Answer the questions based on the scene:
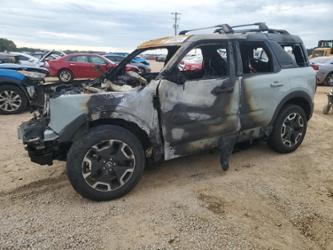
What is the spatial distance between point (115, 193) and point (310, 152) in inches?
130

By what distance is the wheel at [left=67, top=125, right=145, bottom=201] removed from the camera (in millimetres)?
3234

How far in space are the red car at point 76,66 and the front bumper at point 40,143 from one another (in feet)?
37.7

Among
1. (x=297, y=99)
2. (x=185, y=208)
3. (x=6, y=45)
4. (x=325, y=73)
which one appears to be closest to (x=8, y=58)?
(x=297, y=99)

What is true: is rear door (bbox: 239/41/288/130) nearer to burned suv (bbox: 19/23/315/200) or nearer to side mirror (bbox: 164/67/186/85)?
burned suv (bbox: 19/23/315/200)

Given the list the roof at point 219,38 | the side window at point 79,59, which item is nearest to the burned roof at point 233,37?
the roof at point 219,38

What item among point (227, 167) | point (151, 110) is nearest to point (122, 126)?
point (151, 110)

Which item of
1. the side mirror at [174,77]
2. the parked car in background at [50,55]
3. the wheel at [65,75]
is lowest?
the wheel at [65,75]

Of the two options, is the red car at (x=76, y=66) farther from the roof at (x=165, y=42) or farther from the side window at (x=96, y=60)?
the roof at (x=165, y=42)

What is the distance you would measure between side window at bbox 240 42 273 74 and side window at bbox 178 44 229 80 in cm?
32

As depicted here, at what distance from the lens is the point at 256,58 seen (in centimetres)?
460

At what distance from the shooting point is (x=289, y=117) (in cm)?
478

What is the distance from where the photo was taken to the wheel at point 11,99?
24.7ft

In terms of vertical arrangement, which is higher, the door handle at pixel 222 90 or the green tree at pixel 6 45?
the green tree at pixel 6 45

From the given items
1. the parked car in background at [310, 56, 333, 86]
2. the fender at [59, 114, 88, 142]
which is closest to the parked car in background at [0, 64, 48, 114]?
the fender at [59, 114, 88, 142]
